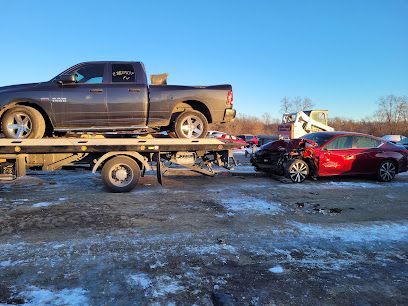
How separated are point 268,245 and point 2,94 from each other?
585cm

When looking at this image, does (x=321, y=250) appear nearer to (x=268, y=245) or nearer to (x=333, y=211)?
(x=268, y=245)

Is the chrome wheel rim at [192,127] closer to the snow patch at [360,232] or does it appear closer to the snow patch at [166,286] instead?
the snow patch at [360,232]

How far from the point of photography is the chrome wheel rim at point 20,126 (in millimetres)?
7129

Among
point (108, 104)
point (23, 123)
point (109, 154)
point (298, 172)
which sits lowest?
point (298, 172)

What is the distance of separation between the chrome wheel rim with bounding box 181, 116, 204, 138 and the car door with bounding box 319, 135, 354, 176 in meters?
3.83

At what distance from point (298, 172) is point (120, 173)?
4.81 meters

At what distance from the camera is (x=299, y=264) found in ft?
13.1

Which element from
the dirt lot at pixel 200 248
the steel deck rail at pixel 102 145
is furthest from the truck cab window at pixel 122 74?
the dirt lot at pixel 200 248

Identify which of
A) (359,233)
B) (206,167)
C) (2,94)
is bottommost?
(359,233)

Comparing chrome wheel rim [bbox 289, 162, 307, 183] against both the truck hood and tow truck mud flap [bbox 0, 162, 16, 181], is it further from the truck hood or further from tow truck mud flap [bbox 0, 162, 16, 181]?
tow truck mud flap [bbox 0, 162, 16, 181]

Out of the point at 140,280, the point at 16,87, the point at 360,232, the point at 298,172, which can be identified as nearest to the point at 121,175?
the point at 16,87

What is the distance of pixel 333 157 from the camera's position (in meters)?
9.98

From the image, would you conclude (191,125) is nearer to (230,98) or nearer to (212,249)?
(230,98)

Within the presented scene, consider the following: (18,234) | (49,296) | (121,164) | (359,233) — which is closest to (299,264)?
(359,233)
